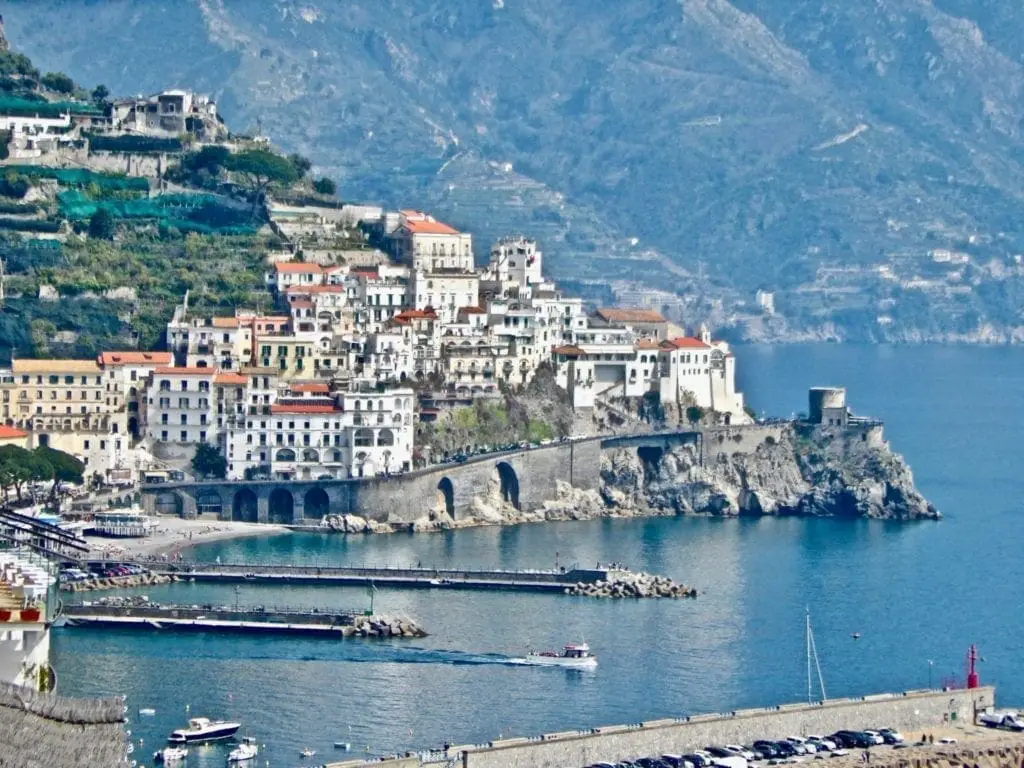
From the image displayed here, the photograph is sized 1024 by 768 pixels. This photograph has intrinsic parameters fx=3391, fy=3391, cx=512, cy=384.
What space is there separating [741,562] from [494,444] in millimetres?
12212

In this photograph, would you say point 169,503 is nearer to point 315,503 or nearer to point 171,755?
point 315,503

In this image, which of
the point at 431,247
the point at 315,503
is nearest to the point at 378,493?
the point at 315,503

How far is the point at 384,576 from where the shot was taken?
76875 millimetres

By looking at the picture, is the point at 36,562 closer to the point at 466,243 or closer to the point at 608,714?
the point at 608,714

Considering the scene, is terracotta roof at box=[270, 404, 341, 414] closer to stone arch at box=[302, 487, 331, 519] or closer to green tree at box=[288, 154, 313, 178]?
stone arch at box=[302, 487, 331, 519]

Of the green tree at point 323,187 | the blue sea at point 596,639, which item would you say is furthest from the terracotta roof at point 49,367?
the green tree at point 323,187

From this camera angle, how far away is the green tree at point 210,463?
3509 inches

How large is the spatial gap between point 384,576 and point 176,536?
7837 millimetres

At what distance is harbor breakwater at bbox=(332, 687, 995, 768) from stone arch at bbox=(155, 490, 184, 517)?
3349 centimetres

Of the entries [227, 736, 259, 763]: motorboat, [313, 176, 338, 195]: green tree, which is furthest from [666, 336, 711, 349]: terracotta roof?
[227, 736, 259, 763]: motorboat

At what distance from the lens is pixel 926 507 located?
9712cm

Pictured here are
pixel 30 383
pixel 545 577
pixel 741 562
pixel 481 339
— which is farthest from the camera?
pixel 481 339

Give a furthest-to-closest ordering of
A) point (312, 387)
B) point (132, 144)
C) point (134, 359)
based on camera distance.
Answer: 1. point (132, 144)
2. point (312, 387)
3. point (134, 359)

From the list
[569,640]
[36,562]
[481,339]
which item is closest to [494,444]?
[481,339]
